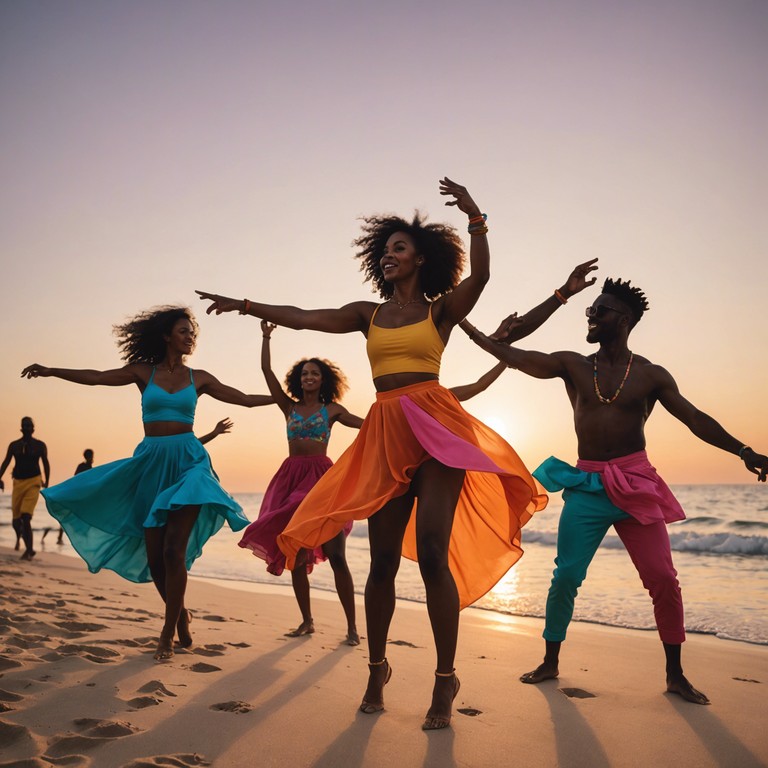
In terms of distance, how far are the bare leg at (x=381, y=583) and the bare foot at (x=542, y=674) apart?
1.08m

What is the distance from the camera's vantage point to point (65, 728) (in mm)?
3137

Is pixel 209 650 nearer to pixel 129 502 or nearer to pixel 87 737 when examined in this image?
pixel 129 502

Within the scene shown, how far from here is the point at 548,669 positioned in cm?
442

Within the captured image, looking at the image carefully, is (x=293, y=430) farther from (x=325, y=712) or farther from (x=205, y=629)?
(x=325, y=712)

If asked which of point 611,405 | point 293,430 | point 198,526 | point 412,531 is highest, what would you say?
point 611,405

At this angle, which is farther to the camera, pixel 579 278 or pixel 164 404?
pixel 164 404

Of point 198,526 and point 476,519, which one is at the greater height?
point 476,519

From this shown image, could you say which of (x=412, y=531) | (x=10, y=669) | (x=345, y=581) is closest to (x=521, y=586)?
(x=345, y=581)

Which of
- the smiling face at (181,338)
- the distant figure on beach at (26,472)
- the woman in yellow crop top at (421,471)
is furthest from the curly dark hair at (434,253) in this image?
the distant figure on beach at (26,472)

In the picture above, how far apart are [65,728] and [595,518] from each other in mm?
3014

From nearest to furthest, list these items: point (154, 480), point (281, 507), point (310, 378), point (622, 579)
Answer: point (154, 480)
point (281, 507)
point (310, 378)
point (622, 579)

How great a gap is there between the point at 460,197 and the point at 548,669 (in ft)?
9.35

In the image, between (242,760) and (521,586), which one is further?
(521,586)

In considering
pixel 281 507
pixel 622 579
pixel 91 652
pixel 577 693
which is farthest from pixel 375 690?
pixel 622 579
